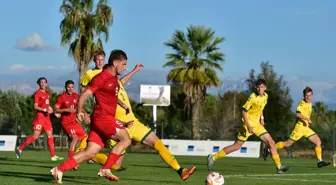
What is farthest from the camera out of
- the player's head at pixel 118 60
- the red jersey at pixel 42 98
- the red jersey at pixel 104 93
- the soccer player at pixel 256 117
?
the red jersey at pixel 42 98

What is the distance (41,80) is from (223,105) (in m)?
41.5

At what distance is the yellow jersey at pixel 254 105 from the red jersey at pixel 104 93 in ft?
20.4

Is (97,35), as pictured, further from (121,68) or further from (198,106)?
(121,68)

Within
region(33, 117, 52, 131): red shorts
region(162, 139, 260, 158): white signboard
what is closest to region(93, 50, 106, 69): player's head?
region(33, 117, 52, 131): red shorts

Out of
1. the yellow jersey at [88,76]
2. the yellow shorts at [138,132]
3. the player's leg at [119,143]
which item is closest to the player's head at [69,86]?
the yellow jersey at [88,76]

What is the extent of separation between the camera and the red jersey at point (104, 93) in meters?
11.6

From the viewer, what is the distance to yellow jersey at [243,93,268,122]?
17.5 metres

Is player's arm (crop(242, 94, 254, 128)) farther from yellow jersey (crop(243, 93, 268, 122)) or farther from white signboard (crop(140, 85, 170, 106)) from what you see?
white signboard (crop(140, 85, 170, 106))

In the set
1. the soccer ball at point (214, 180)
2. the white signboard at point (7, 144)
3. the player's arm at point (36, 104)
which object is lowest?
the white signboard at point (7, 144)

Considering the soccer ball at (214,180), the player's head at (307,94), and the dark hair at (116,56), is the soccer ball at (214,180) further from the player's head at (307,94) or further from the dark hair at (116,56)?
the player's head at (307,94)

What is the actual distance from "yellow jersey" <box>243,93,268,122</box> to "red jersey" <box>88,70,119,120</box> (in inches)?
245

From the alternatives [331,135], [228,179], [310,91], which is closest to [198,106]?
[331,135]

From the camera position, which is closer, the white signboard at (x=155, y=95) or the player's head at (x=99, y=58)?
the player's head at (x=99, y=58)

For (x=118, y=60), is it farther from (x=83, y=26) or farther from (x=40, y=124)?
(x=83, y=26)
